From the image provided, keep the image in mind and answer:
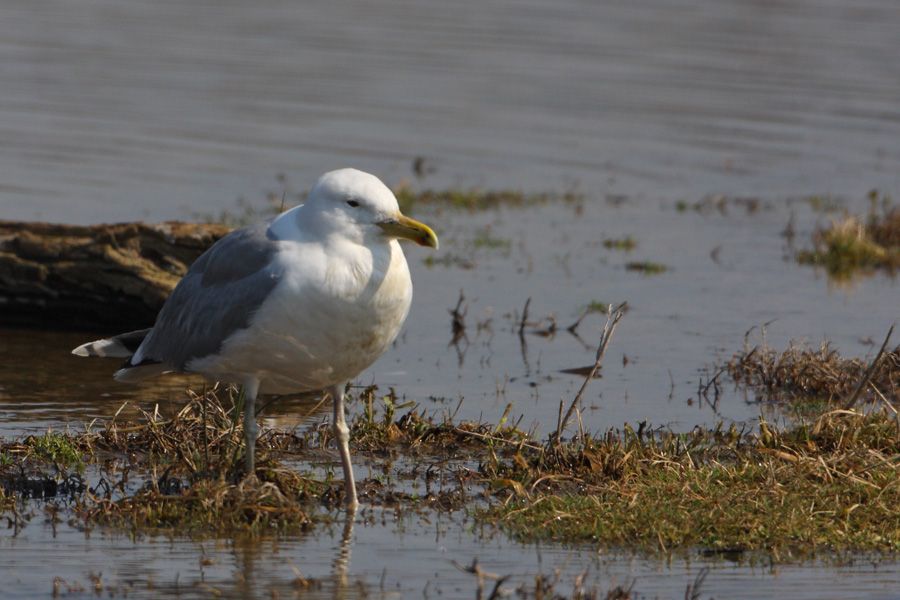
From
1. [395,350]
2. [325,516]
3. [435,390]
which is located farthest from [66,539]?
[395,350]

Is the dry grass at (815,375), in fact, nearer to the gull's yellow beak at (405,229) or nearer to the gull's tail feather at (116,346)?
the gull's yellow beak at (405,229)

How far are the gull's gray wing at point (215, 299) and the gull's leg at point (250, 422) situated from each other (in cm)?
25

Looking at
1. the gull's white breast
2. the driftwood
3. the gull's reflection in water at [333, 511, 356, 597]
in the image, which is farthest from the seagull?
the driftwood

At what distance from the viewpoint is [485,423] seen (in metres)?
8.95

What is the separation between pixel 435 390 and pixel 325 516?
298cm

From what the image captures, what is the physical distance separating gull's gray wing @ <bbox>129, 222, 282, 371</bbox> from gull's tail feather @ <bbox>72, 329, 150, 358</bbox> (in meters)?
0.21

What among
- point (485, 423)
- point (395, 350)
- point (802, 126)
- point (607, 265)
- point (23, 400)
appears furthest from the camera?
point (802, 126)

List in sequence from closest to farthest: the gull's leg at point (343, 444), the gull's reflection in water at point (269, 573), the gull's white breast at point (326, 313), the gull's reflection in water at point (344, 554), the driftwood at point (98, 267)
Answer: the gull's reflection in water at point (269, 573), the gull's reflection in water at point (344, 554), the gull's white breast at point (326, 313), the gull's leg at point (343, 444), the driftwood at point (98, 267)

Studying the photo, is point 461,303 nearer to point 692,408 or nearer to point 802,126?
point 692,408

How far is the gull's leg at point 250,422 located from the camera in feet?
24.9

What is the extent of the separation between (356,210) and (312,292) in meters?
0.44

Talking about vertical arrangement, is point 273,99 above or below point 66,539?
above

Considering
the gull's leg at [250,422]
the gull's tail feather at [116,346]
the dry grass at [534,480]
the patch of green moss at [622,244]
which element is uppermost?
the patch of green moss at [622,244]

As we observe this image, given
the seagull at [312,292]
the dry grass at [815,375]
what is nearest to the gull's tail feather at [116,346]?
the seagull at [312,292]
